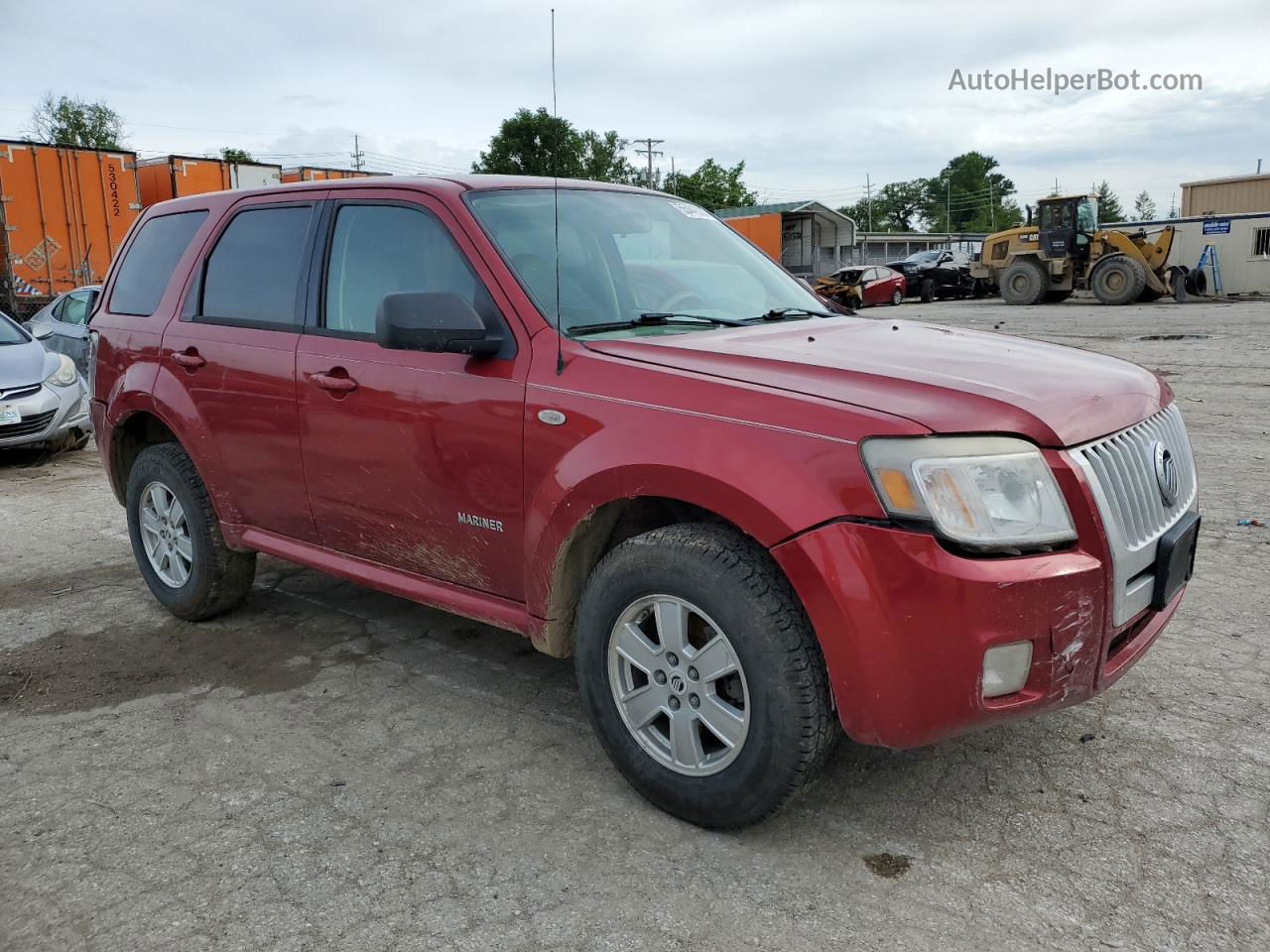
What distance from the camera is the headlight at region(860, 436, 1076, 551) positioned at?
7.70 feet

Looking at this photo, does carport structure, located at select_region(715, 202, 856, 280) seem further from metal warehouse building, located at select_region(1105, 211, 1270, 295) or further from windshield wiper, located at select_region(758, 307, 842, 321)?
windshield wiper, located at select_region(758, 307, 842, 321)

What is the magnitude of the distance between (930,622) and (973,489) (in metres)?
0.33

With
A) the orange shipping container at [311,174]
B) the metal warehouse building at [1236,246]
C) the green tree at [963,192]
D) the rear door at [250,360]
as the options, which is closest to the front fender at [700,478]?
the rear door at [250,360]

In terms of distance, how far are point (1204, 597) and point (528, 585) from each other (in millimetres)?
3102

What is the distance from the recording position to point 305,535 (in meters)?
3.95

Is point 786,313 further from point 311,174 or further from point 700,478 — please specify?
point 311,174

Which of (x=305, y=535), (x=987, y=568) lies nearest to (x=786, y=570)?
(x=987, y=568)

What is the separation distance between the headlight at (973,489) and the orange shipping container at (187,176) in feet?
58.7

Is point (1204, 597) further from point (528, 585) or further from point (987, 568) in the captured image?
point (528, 585)

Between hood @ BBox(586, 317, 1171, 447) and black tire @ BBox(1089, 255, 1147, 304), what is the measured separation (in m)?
23.0

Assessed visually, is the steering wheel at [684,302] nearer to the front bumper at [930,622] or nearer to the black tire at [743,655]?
the black tire at [743,655]

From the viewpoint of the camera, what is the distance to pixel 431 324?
2998 millimetres

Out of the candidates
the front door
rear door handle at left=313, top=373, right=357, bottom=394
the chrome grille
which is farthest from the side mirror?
the chrome grille

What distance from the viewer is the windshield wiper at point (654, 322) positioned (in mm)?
3211
